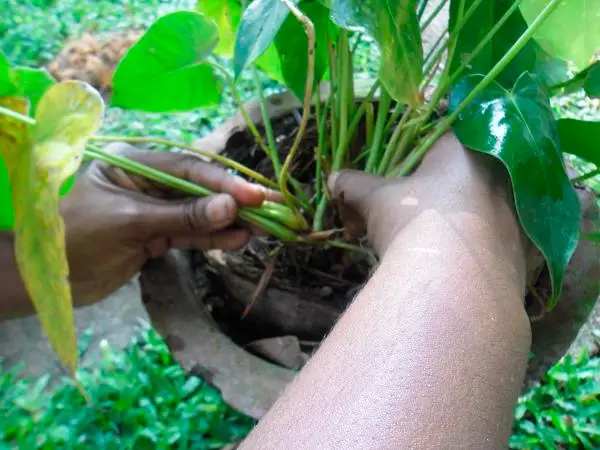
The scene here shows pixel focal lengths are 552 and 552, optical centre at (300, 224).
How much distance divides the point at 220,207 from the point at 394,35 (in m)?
0.28

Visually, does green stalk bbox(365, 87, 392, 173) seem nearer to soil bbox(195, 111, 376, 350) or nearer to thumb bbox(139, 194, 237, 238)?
soil bbox(195, 111, 376, 350)

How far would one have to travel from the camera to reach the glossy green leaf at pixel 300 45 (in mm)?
610

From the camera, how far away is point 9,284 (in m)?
0.70

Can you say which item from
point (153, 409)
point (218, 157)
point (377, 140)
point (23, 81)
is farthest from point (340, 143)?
point (153, 409)

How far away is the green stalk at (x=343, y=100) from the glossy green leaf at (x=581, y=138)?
0.24 metres

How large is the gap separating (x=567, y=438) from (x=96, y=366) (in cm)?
85

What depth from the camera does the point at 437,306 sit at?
15.8 inches

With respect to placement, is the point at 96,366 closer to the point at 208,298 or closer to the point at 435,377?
the point at 208,298

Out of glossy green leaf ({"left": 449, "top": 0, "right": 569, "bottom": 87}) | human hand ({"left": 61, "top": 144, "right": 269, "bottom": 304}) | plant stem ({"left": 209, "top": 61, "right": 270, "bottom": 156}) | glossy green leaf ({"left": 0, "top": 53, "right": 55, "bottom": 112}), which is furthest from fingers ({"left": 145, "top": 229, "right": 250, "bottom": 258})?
glossy green leaf ({"left": 449, "top": 0, "right": 569, "bottom": 87})

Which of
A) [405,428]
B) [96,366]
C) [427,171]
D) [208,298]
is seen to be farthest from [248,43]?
[96,366]

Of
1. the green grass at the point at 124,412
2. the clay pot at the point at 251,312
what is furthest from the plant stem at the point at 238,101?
the green grass at the point at 124,412

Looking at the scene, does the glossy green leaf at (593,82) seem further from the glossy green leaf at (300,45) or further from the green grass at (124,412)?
the green grass at (124,412)

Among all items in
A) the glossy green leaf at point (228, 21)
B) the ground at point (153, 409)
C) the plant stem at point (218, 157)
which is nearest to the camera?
the plant stem at point (218, 157)

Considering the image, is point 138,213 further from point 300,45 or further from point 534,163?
point 534,163
